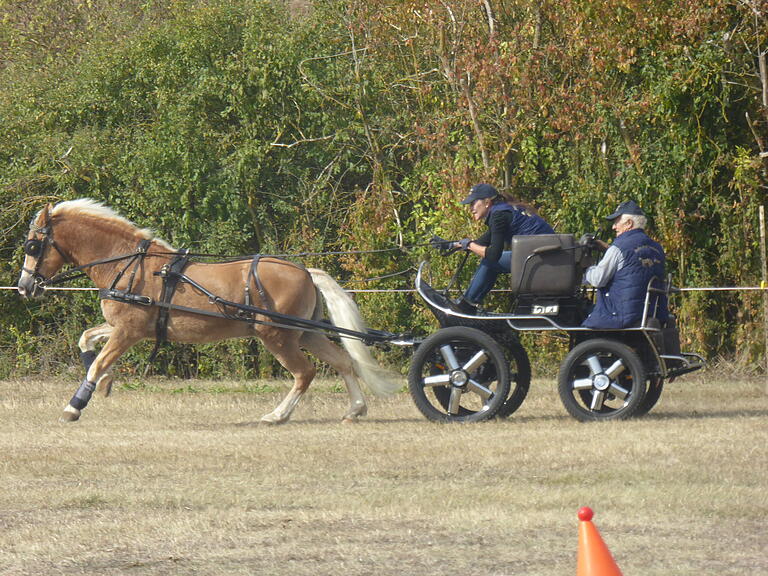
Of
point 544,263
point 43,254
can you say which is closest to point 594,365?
point 544,263

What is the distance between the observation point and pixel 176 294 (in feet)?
35.8

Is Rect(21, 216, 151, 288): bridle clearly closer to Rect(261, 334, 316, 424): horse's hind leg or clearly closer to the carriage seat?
Rect(261, 334, 316, 424): horse's hind leg

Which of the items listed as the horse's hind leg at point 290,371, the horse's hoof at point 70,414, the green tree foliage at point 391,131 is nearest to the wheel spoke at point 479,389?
the horse's hind leg at point 290,371

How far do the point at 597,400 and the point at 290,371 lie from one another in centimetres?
264

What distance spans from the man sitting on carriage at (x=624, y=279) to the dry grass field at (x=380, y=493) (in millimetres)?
856

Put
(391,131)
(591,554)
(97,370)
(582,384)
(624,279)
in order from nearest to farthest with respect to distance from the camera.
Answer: (591,554), (624,279), (582,384), (97,370), (391,131)

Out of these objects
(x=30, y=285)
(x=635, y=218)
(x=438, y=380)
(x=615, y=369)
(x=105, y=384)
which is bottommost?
(x=105, y=384)

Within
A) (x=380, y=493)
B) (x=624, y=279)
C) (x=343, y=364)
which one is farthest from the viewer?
(x=343, y=364)

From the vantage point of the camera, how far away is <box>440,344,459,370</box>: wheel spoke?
1034cm

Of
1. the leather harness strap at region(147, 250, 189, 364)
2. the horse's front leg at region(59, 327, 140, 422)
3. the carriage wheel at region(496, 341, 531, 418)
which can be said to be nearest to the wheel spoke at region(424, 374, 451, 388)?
the carriage wheel at region(496, 341, 531, 418)

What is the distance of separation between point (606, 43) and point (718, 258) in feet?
9.56

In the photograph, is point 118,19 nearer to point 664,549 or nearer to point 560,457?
point 560,457

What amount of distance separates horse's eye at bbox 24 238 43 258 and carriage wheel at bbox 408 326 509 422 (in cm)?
344

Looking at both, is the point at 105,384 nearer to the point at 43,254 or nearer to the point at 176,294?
the point at 176,294
